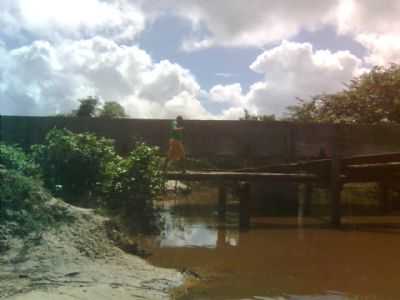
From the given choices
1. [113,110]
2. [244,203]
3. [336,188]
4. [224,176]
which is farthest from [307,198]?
[113,110]

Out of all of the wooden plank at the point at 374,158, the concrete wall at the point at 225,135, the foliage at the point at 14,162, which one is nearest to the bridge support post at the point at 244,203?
the wooden plank at the point at 374,158

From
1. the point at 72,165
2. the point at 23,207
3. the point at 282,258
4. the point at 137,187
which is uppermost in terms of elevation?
the point at 72,165

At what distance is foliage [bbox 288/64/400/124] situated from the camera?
27609 mm

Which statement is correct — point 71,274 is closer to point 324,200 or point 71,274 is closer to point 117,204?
point 117,204

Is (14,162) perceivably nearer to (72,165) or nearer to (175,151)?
(72,165)

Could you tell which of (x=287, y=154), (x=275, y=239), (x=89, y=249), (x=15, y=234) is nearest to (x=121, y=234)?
(x=89, y=249)

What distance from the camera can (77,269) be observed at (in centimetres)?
718

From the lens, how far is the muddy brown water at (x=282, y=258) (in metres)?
7.66

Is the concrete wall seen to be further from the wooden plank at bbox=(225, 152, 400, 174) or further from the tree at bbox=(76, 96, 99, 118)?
the tree at bbox=(76, 96, 99, 118)

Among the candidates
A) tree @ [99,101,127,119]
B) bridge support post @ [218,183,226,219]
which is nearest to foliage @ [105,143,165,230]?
bridge support post @ [218,183,226,219]

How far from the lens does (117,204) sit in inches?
494

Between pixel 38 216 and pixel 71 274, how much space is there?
1814mm

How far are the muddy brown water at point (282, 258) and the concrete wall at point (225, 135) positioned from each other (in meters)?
4.11

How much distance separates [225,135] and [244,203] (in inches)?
251
